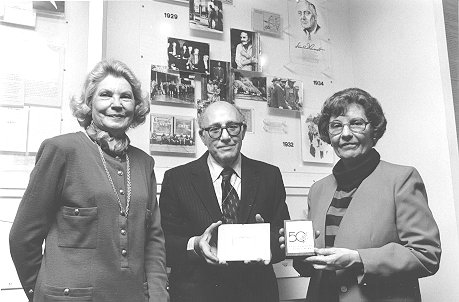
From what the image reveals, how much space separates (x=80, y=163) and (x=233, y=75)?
133 cm

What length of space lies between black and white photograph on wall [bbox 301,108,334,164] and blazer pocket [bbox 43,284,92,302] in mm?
1710

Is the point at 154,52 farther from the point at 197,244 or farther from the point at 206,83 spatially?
the point at 197,244

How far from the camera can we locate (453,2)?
2307mm

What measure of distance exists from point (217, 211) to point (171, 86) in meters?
0.85

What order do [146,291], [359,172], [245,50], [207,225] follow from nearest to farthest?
[146,291], [359,172], [207,225], [245,50]

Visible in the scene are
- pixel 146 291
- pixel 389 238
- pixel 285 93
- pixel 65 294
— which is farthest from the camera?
pixel 285 93

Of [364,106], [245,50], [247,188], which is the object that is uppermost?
[245,50]

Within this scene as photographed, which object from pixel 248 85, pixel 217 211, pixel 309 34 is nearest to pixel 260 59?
pixel 248 85

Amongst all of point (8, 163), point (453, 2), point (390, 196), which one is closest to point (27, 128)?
point (8, 163)

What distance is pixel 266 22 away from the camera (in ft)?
8.82

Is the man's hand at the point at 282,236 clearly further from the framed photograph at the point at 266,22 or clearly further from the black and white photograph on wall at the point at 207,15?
the framed photograph at the point at 266,22

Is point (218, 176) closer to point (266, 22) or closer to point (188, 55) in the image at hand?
point (188, 55)

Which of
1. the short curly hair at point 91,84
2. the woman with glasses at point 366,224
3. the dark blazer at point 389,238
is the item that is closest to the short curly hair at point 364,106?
the woman with glasses at point 366,224

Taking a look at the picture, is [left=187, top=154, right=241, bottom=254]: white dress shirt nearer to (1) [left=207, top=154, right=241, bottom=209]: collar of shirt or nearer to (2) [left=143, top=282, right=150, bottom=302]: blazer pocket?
(1) [left=207, top=154, right=241, bottom=209]: collar of shirt
